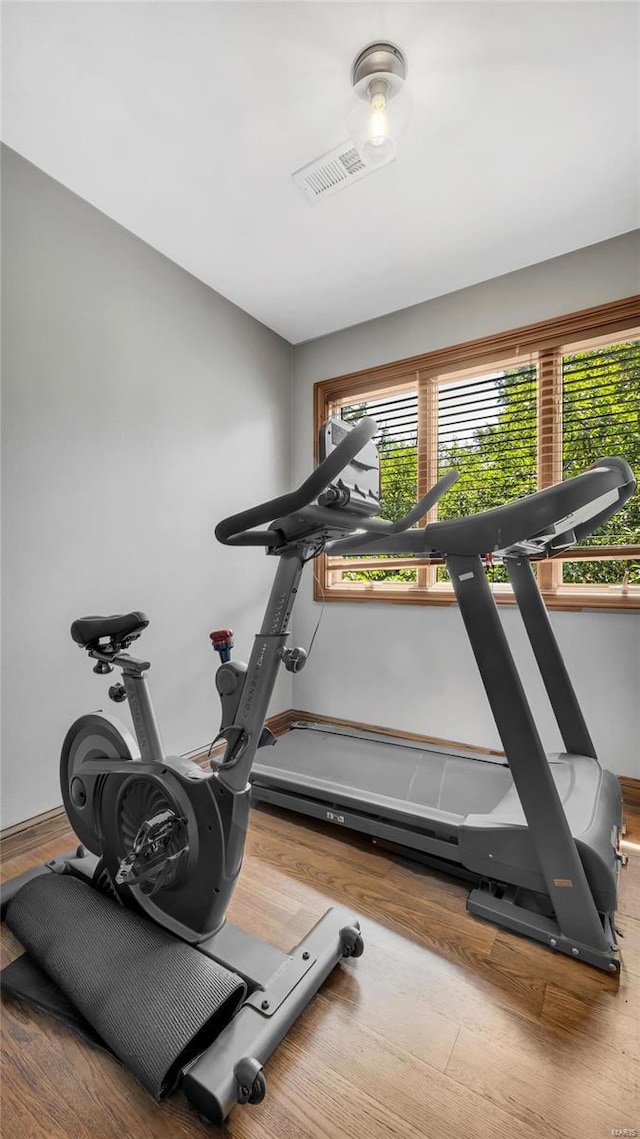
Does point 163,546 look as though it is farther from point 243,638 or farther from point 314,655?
point 314,655

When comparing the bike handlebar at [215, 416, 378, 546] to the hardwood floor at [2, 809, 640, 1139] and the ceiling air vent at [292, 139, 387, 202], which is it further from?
the ceiling air vent at [292, 139, 387, 202]

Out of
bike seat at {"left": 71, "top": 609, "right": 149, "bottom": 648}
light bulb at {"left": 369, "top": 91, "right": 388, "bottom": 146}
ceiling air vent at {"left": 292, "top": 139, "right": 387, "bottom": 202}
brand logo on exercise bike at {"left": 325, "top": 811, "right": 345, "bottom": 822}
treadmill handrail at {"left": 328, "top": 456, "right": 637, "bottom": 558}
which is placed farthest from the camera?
brand logo on exercise bike at {"left": 325, "top": 811, "right": 345, "bottom": 822}

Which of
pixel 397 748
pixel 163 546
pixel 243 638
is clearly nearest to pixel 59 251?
pixel 163 546

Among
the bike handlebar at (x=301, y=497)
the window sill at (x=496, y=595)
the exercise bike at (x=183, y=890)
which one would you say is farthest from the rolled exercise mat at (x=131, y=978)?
the window sill at (x=496, y=595)

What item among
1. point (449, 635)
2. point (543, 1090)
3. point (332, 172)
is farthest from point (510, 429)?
point (543, 1090)

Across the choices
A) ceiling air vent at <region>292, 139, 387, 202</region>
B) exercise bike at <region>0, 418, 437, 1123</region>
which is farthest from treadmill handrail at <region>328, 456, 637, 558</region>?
ceiling air vent at <region>292, 139, 387, 202</region>

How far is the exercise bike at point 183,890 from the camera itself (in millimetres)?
964

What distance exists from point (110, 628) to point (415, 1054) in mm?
1257

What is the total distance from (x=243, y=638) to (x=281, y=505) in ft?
6.30

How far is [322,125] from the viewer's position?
1.67 m

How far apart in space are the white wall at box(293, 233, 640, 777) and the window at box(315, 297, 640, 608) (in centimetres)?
10

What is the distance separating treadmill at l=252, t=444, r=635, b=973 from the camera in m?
1.28

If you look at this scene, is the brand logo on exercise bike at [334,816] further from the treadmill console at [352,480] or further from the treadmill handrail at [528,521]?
the treadmill console at [352,480]

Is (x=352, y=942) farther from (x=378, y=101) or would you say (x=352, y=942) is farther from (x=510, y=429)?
(x=378, y=101)
